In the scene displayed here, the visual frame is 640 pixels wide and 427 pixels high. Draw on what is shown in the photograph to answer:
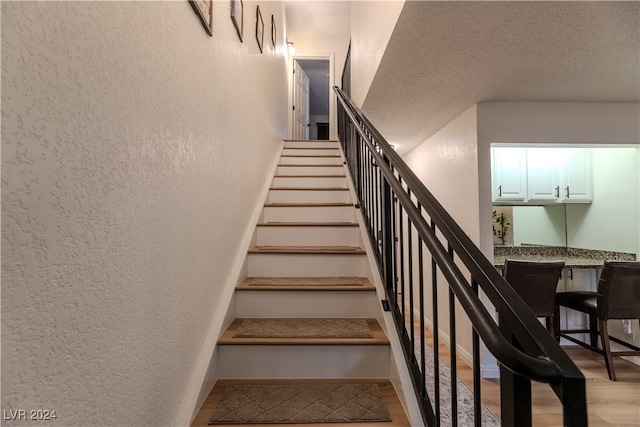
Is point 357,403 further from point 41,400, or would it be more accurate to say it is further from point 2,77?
point 2,77

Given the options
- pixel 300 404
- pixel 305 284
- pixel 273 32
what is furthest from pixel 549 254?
pixel 273 32

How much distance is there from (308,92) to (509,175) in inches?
184

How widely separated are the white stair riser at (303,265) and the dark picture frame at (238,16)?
4.57 feet

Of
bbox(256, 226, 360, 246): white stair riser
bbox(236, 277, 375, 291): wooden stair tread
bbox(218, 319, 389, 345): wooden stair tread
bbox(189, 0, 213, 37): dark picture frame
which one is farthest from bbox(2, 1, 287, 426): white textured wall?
bbox(256, 226, 360, 246): white stair riser

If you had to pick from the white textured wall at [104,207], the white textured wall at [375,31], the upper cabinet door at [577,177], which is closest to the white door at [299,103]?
the white textured wall at [375,31]

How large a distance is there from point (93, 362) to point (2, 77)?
1.86 feet

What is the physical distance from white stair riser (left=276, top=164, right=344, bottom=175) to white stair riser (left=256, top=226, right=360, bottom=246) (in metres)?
1.18

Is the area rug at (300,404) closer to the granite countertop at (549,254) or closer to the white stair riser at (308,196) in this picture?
the white stair riser at (308,196)

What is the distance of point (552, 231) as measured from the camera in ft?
12.7

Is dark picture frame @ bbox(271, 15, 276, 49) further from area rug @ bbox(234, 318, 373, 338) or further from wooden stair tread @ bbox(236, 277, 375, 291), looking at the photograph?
area rug @ bbox(234, 318, 373, 338)

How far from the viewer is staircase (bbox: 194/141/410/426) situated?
138 centimetres

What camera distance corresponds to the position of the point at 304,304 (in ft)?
5.57

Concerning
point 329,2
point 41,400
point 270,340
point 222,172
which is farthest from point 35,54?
point 329,2

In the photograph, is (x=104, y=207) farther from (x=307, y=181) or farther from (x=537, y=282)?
(x=537, y=282)
